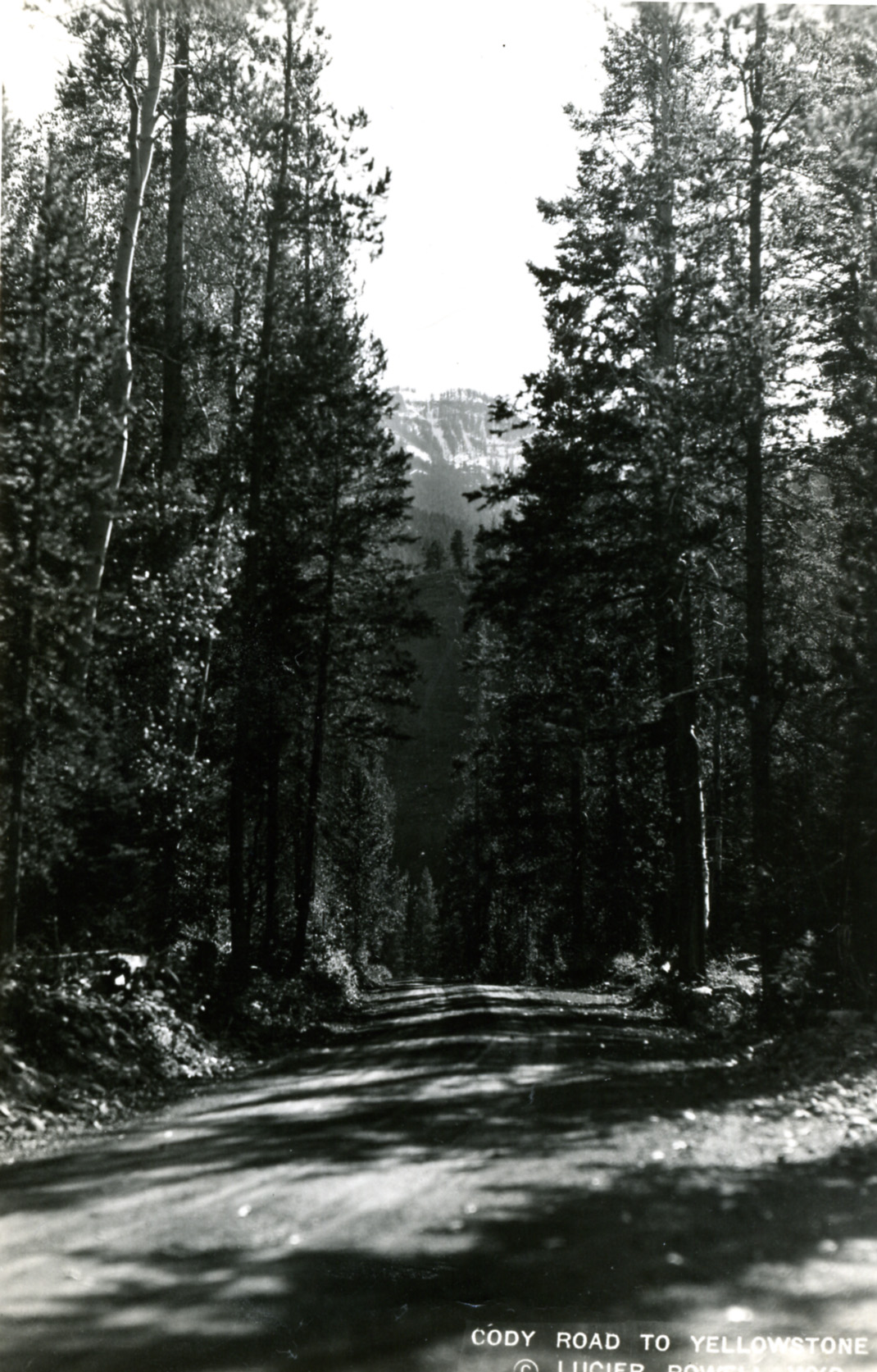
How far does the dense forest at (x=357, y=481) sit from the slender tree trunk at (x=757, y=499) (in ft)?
0.18

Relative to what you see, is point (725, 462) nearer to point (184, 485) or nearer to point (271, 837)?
point (184, 485)

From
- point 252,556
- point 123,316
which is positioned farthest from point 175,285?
point 252,556

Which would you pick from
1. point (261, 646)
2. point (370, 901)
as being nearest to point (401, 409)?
point (261, 646)

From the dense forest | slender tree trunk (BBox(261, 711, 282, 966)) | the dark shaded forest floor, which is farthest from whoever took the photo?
slender tree trunk (BBox(261, 711, 282, 966))

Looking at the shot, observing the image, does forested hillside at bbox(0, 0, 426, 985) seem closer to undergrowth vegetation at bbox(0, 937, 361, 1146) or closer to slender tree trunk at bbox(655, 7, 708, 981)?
undergrowth vegetation at bbox(0, 937, 361, 1146)

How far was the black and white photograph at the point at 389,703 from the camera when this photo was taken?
16.0 feet

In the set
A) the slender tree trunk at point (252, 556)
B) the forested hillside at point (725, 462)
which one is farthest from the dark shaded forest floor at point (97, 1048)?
the forested hillside at point (725, 462)

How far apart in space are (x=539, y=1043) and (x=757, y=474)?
28.6ft

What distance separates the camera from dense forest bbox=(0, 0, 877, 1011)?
10.4m

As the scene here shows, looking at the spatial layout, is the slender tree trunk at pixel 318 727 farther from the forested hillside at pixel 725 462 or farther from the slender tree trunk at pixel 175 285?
the slender tree trunk at pixel 175 285

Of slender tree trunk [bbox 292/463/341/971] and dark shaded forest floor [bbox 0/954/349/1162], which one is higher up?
slender tree trunk [bbox 292/463/341/971]

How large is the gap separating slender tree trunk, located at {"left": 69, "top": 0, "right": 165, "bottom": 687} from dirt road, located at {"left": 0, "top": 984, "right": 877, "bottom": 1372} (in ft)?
15.5

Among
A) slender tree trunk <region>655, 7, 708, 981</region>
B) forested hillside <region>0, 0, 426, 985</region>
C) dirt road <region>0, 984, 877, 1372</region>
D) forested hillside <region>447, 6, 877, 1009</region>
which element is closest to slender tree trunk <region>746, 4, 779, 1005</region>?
forested hillside <region>447, 6, 877, 1009</region>

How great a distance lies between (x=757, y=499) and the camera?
16141mm
